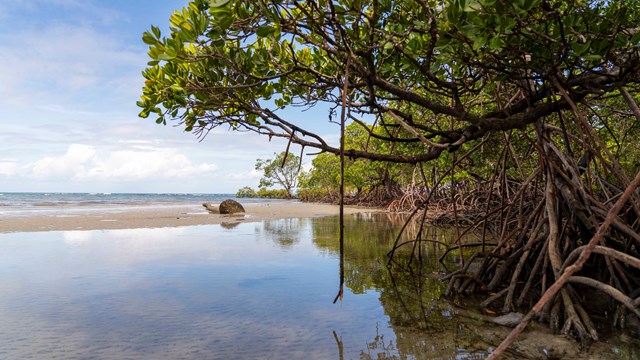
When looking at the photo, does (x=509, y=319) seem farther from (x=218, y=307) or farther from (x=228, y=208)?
(x=228, y=208)

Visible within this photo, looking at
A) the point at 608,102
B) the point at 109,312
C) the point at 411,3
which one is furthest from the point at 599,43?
the point at 608,102

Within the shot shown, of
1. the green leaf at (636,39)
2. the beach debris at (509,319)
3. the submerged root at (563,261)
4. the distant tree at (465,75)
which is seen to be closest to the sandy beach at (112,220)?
the distant tree at (465,75)

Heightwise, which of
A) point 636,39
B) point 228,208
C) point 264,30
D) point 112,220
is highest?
point 264,30

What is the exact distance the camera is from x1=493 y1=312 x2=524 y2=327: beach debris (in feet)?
10.8

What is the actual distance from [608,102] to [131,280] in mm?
8652

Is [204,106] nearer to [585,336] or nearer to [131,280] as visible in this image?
[131,280]

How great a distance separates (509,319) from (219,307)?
262cm

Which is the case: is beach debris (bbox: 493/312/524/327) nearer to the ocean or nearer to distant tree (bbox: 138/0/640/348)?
distant tree (bbox: 138/0/640/348)

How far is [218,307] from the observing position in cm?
388

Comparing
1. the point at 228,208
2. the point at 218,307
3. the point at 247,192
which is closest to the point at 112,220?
the point at 228,208

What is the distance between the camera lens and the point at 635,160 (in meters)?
8.56

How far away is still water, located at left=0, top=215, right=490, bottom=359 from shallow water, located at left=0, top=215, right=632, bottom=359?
0.04ft

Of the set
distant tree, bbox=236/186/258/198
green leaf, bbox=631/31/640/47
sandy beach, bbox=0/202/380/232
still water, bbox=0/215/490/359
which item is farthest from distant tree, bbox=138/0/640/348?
distant tree, bbox=236/186/258/198

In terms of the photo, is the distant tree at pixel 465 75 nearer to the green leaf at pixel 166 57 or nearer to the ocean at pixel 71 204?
the green leaf at pixel 166 57
